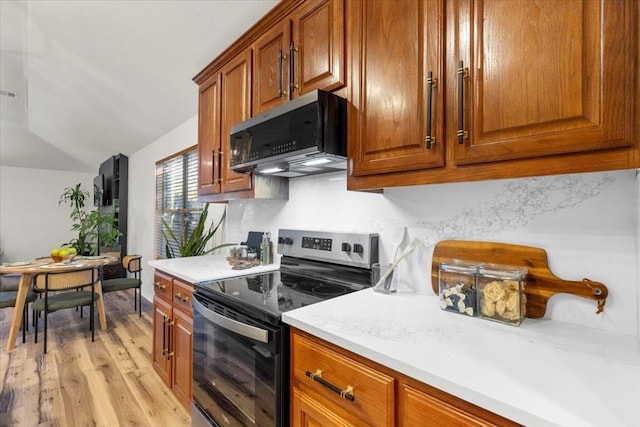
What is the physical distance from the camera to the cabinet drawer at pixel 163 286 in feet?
6.46

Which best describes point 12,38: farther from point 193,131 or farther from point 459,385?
point 459,385

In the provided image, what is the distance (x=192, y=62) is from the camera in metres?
2.45

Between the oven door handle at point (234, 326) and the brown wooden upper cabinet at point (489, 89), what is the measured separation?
683mm

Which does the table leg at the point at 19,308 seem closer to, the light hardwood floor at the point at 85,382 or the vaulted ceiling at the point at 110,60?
the light hardwood floor at the point at 85,382

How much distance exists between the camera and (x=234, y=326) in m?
1.21

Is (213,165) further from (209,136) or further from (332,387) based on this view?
(332,387)

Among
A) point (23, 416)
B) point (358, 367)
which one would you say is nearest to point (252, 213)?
point (358, 367)

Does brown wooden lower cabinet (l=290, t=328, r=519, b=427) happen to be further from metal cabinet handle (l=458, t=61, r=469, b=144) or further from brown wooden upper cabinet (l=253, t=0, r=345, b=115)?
brown wooden upper cabinet (l=253, t=0, r=345, b=115)

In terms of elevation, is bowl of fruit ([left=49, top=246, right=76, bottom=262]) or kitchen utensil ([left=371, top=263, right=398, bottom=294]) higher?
kitchen utensil ([left=371, top=263, right=398, bottom=294])

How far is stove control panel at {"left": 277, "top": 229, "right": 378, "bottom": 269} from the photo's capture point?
1.47 m

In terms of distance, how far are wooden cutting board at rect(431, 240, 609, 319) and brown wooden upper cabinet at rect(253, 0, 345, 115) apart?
0.87 metres

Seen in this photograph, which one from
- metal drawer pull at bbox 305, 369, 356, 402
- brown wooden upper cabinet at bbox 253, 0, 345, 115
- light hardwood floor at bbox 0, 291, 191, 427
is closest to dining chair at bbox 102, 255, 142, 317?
light hardwood floor at bbox 0, 291, 191, 427

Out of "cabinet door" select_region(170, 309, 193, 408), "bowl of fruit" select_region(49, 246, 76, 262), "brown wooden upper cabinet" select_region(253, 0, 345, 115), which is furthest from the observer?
"bowl of fruit" select_region(49, 246, 76, 262)

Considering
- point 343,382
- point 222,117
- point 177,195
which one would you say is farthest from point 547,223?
point 177,195
